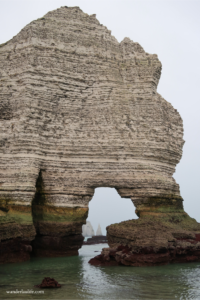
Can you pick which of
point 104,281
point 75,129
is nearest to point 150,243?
point 104,281

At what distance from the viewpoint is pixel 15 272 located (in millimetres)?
12992

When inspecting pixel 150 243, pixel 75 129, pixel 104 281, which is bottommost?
pixel 104 281

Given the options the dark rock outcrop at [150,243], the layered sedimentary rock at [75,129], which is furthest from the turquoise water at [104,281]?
the layered sedimentary rock at [75,129]

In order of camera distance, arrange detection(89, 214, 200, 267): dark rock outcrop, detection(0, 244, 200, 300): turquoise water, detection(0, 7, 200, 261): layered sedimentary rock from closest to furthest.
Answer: detection(0, 244, 200, 300): turquoise water, detection(89, 214, 200, 267): dark rock outcrop, detection(0, 7, 200, 261): layered sedimentary rock

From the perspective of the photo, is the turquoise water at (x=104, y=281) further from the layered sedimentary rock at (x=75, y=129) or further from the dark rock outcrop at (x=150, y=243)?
the layered sedimentary rock at (x=75, y=129)

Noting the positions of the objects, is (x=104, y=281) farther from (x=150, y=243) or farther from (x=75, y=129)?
(x=75, y=129)

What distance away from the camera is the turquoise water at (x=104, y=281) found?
30.8ft

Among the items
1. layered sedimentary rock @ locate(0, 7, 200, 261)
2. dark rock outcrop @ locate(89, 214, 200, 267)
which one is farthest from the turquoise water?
layered sedimentary rock @ locate(0, 7, 200, 261)

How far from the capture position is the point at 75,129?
20.4m

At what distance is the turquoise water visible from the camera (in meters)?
9.38

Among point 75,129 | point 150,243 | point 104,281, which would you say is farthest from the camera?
point 75,129

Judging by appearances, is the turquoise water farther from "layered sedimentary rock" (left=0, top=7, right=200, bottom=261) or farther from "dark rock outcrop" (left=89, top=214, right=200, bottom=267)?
"layered sedimentary rock" (left=0, top=7, right=200, bottom=261)

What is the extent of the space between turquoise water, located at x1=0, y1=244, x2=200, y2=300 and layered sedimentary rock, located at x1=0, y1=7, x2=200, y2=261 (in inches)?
141

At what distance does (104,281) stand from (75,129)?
11.0 meters
